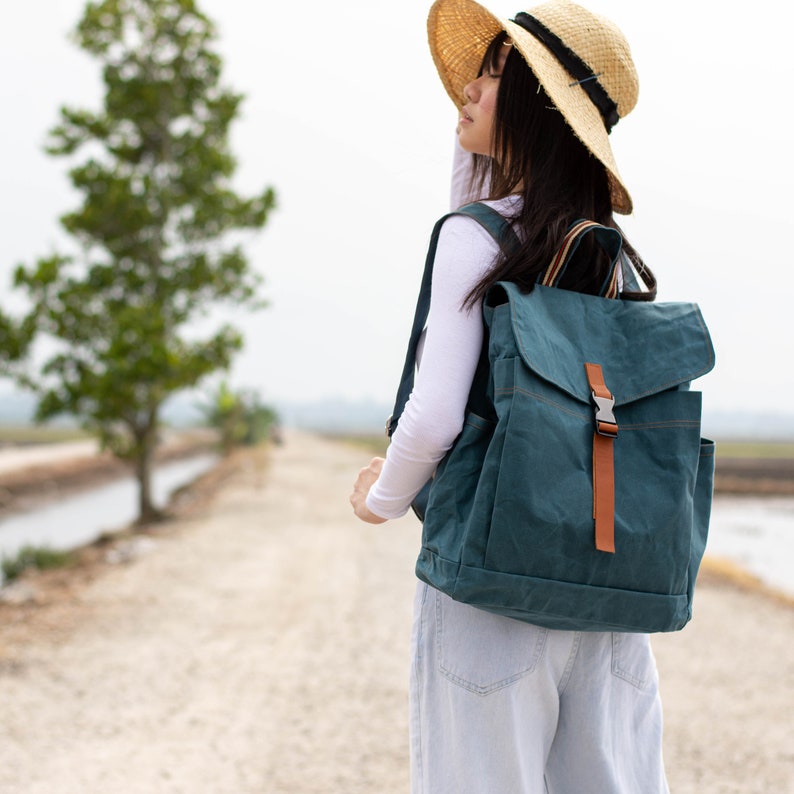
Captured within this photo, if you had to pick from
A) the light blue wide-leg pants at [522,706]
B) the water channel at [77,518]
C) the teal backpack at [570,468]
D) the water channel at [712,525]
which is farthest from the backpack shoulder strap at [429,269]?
the water channel at [77,518]

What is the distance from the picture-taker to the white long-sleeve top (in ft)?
3.84

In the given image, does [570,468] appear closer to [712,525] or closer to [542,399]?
[542,399]

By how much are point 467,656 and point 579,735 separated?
0.77 feet

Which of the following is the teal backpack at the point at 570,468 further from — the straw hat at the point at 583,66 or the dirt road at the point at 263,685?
the dirt road at the point at 263,685

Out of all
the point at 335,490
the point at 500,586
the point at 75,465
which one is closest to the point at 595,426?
the point at 500,586

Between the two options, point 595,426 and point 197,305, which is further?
point 197,305

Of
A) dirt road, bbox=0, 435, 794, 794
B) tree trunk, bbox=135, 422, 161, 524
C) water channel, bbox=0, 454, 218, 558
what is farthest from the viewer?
water channel, bbox=0, 454, 218, 558

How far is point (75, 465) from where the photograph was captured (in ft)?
78.6

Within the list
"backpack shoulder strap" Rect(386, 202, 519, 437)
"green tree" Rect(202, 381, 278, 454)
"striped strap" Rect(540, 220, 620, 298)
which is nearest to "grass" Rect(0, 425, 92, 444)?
"green tree" Rect(202, 381, 278, 454)

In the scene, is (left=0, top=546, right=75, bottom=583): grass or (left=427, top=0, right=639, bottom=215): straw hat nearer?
(left=427, top=0, right=639, bottom=215): straw hat

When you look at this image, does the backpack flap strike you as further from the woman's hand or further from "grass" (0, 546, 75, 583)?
"grass" (0, 546, 75, 583)

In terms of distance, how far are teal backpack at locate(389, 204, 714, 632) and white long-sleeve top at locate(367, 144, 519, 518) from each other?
2cm

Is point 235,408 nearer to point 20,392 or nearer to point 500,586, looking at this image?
point 20,392

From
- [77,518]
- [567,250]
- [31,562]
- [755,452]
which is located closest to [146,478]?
[31,562]
